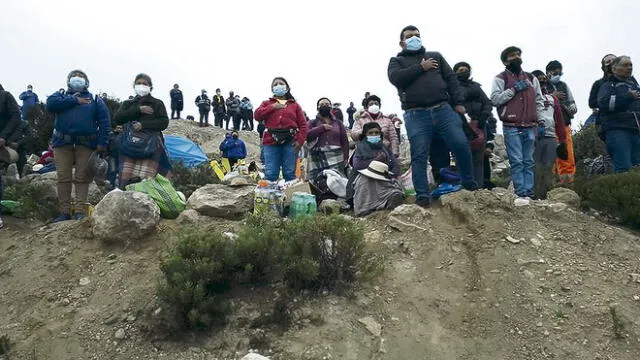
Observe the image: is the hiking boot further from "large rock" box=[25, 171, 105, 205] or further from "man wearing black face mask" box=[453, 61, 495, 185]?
"man wearing black face mask" box=[453, 61, 495, 185]

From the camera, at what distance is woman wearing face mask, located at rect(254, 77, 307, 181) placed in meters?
7.01

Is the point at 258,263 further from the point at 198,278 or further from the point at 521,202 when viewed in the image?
the point at 521,202

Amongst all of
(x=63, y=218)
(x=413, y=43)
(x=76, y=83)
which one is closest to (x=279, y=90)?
(x=413, y=43)

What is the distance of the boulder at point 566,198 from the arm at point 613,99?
120 centimetres

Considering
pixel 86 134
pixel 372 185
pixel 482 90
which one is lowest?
pixel 372 185

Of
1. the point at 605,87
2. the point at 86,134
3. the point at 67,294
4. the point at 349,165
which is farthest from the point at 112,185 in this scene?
the point at 605,87

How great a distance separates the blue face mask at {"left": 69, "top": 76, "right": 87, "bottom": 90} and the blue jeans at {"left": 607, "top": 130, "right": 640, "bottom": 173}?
606cm

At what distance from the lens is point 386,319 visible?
13.2ft

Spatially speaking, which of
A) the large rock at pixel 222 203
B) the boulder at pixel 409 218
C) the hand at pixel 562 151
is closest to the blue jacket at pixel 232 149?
the large rock at pixel 222 203

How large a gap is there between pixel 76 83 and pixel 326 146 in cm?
311

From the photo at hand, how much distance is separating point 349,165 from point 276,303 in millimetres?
3837

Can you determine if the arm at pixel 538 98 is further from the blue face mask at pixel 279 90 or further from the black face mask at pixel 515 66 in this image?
the blue face mask at pixel 279 90

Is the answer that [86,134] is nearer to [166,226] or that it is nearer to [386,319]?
[166,226]

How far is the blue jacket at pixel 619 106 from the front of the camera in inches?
247
